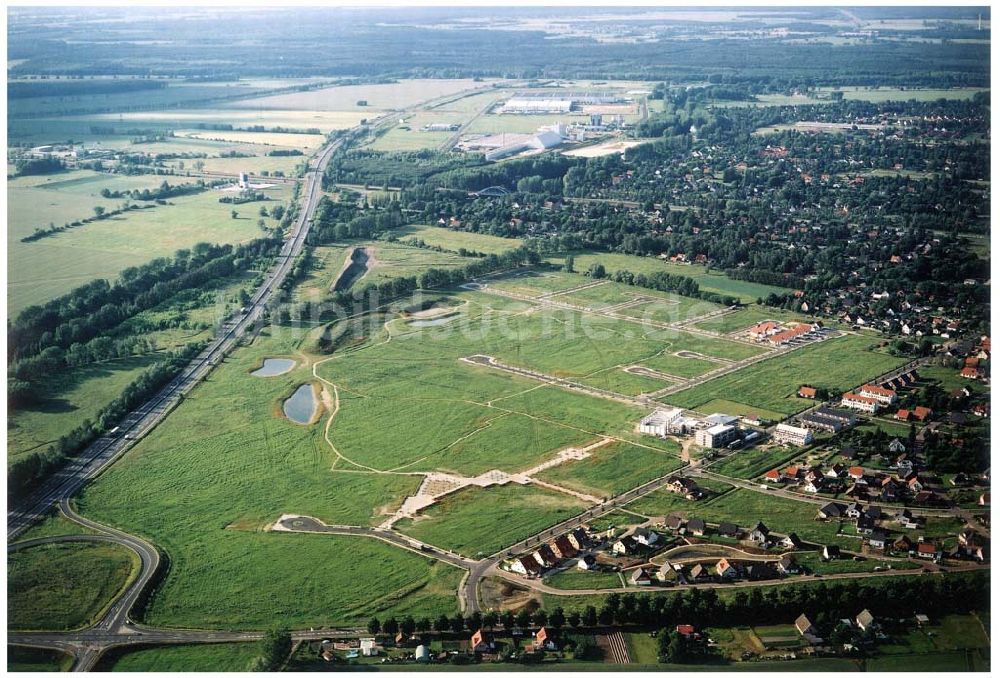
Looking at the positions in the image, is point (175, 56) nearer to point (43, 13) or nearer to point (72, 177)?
point (43, 13)

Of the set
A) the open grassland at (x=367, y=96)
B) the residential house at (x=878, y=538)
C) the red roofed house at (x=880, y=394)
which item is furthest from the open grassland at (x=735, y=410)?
the open grassland at (x=367, y=96)

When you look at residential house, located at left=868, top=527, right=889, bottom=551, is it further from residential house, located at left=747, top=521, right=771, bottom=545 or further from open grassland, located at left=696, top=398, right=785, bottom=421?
open grassland, located at left=696, top=398, right=785, bottom=421

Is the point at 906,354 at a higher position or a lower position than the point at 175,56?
lower

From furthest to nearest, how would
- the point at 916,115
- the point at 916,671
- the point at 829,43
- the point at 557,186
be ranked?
the point at 829,43 < the point at 916,115 < the point at 557,186 < the point at 916,671

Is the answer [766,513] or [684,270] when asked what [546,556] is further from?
[684,270]

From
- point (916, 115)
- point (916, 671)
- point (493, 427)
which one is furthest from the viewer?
point (916, 115)

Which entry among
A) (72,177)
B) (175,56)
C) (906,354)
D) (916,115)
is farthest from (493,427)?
(175,56)

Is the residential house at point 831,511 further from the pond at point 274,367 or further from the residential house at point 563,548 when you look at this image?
the pond at point 274,367
